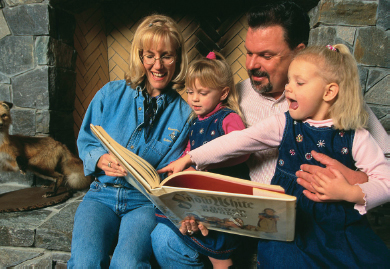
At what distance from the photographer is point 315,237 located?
93 centimetres

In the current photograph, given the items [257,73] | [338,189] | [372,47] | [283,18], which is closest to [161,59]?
[257,73]

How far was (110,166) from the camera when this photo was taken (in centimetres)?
123

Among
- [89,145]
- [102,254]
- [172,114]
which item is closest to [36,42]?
[89,145]

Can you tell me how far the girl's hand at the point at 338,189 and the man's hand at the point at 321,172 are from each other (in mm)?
26

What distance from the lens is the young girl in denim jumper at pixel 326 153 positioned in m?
0.88

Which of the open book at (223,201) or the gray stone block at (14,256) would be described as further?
the gray stone block at (14,256)

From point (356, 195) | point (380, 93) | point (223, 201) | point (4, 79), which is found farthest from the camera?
point (4, 79)

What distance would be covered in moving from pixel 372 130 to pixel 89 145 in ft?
4.41

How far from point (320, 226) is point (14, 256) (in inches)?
65.4

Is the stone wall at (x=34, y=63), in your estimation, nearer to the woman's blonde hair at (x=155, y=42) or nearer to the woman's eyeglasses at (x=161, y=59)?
the woman's blonde hair at (x=155, y=42)

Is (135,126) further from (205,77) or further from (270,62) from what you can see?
(270,62)

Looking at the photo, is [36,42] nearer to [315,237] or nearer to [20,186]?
[20,186]

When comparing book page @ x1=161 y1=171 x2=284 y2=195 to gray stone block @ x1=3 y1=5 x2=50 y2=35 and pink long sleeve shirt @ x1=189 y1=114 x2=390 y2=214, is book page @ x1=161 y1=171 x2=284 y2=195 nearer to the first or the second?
pink long sleeve shirt @ x1=189 y1=114 x2=390 y2=214

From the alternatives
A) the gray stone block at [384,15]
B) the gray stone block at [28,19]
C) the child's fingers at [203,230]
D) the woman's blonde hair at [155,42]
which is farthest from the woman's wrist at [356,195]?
the gray stone block at [28,19]
